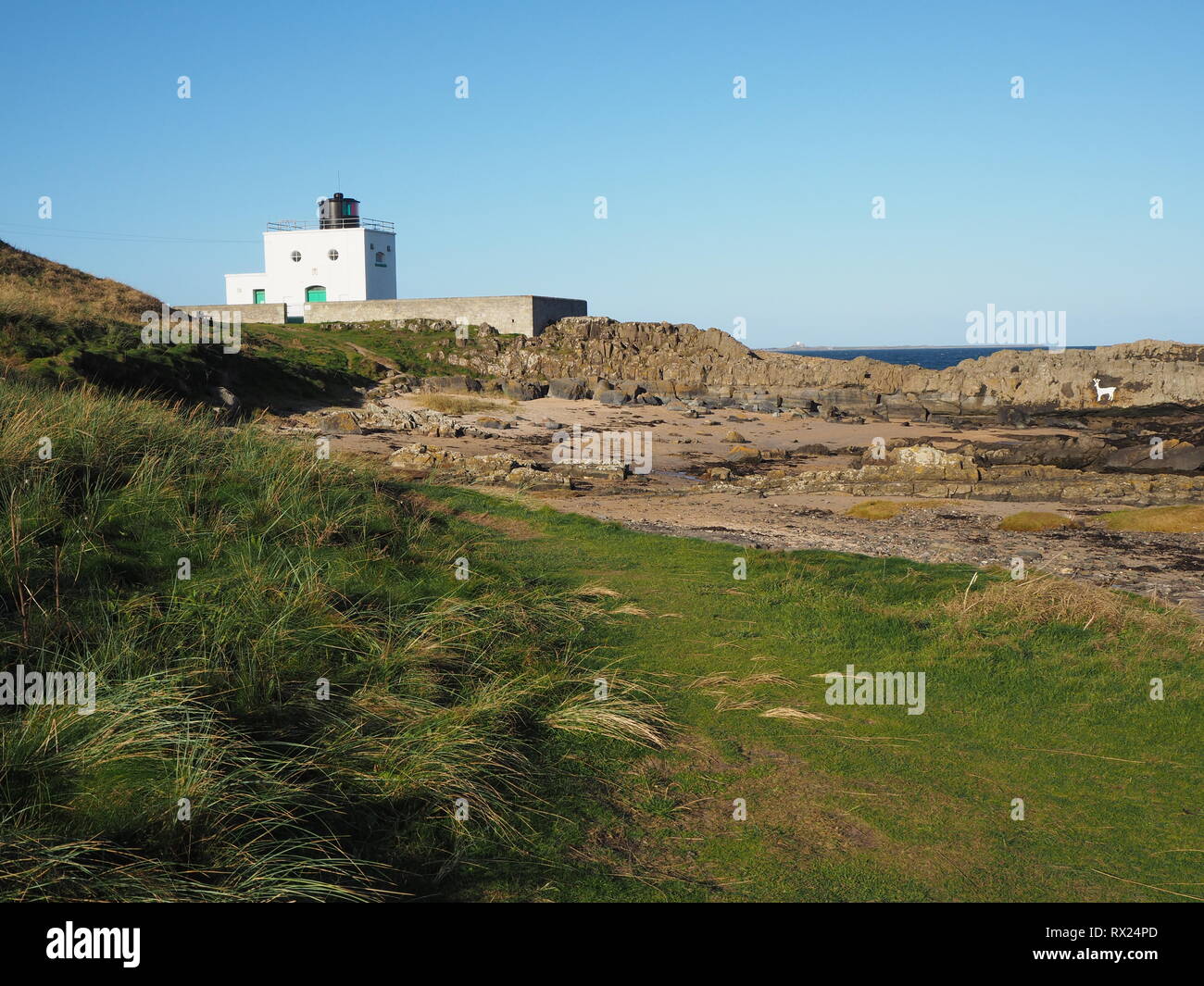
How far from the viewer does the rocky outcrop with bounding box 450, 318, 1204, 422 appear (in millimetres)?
43312

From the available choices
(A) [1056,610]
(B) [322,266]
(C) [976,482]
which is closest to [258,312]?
(B) [322,266]

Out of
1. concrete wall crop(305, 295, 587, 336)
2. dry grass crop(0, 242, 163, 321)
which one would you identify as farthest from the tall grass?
concrete wall crop(305, 295, 587, 336)

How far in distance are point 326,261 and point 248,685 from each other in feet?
172

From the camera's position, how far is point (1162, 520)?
58.2 ft

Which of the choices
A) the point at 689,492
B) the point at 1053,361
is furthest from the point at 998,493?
the point at 1053,361

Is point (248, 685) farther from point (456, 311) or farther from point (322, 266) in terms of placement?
point (322, 266)

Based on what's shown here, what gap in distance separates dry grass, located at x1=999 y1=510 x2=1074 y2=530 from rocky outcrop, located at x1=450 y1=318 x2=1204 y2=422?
23686 millimetres

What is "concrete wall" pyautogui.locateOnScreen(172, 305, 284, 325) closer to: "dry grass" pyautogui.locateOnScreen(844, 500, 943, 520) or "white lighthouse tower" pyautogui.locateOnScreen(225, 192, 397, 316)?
"white lighthouse tower" pyautogui.locateOnScreen(225, 192, 397, 316)

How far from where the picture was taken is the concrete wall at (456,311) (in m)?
50.3

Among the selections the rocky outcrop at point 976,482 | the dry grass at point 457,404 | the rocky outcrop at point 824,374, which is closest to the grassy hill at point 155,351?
the dry grass at point 457,404

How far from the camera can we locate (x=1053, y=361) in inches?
1929

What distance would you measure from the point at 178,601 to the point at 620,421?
97.3 ft

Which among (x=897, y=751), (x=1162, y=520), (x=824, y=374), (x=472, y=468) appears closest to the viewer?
(x=897, y=751)
